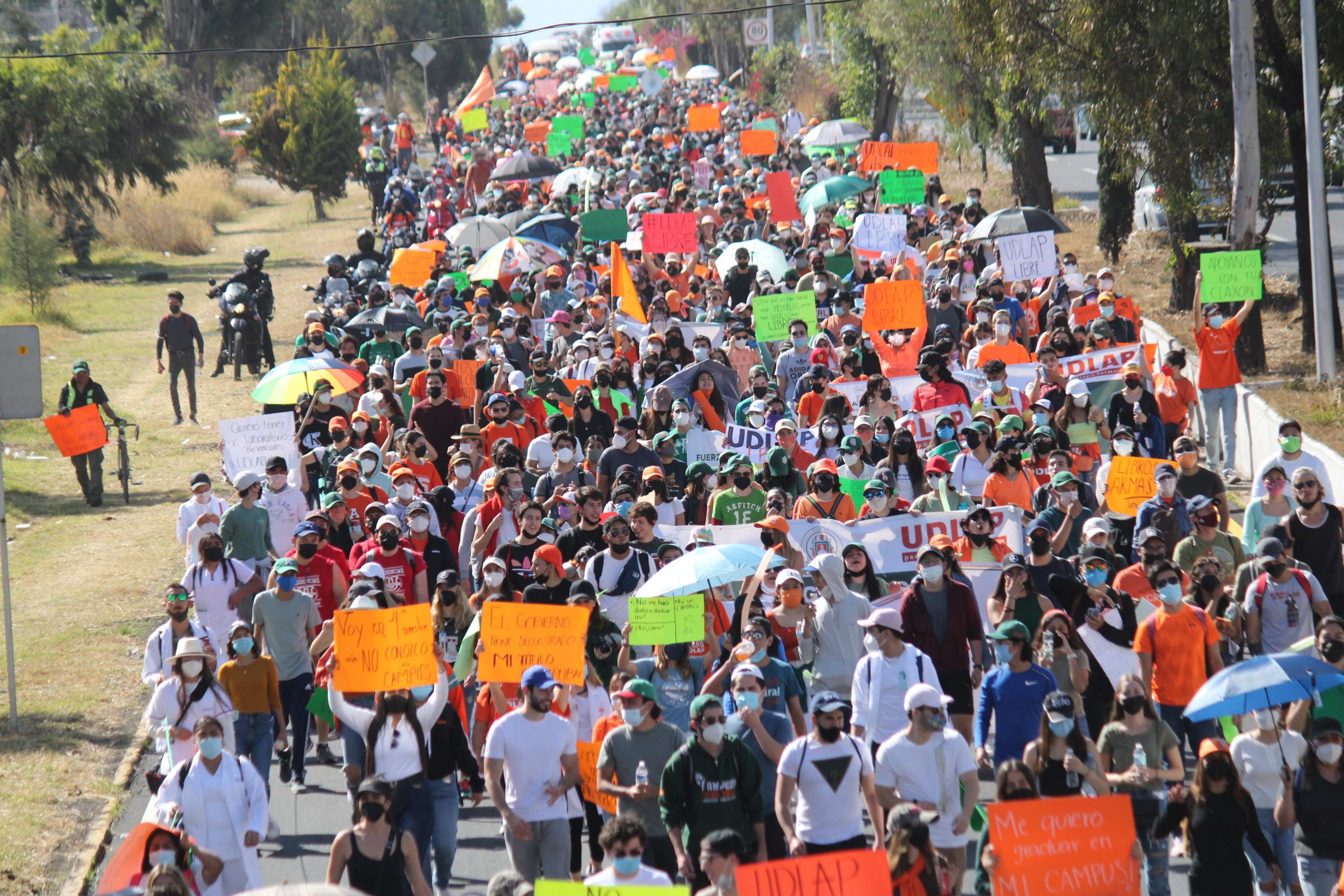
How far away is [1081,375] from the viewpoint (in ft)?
48.4

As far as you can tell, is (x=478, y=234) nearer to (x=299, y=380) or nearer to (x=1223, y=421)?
(x=299, y=380)

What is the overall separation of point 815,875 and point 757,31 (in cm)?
6483

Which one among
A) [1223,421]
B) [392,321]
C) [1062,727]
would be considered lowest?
[1062,727]

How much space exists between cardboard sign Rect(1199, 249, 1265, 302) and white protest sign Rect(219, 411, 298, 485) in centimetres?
929

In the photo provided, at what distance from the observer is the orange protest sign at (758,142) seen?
1304 inches

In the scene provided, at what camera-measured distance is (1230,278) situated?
53.5ft

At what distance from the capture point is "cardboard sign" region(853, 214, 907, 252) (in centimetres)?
2191

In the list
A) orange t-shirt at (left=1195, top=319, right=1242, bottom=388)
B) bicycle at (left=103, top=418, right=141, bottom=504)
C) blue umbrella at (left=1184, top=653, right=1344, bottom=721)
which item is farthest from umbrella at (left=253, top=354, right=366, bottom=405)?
blue umbrella at (left=1184, top=653, right=1344, bottom=721)

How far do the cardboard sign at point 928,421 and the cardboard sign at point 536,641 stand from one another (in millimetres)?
5421

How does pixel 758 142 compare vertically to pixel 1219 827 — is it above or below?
above

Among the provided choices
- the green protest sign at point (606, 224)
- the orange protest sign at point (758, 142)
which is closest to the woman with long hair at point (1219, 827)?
the green protest sign at point (606, 224)

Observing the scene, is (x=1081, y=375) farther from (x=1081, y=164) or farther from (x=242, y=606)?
(x=1081, y=164)

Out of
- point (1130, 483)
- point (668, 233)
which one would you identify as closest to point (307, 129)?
point (668, 233)

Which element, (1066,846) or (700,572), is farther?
(700,572)
